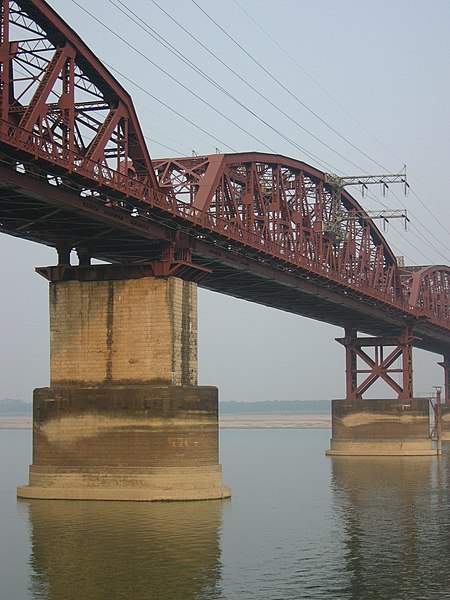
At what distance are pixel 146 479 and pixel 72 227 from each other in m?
13.9

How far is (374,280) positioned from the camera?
11569cm

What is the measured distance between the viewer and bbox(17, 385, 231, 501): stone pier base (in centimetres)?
5916

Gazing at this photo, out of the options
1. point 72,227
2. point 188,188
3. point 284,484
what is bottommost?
point 284,484

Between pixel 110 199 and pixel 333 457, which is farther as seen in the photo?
pixel 333 457

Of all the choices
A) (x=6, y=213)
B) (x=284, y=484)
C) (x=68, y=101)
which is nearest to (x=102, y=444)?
(x=6, y=213)

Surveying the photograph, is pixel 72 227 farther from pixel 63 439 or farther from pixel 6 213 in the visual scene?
pixel 63 439

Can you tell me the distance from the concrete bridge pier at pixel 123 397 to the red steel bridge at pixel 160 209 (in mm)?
1402

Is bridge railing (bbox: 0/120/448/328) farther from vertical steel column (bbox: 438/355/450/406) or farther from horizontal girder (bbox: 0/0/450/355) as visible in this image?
vertical steel column (bbox: 438/355/450/406)

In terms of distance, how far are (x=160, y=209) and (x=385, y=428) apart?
55.5 m

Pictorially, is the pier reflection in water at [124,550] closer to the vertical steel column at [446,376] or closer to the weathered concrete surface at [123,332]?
the weathered concrete surface at [123,332]

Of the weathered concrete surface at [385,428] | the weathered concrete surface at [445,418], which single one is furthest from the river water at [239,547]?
the weathered concrete surface at [445,418]

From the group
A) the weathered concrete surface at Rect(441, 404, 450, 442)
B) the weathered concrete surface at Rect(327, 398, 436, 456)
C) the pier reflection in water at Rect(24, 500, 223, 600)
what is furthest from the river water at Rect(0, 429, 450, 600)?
the weathered concrete surface at Rect(441, 404, 450, 442)

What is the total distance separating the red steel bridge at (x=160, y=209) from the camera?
50844 mm

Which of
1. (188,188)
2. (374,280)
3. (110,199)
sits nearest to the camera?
(110,199)
